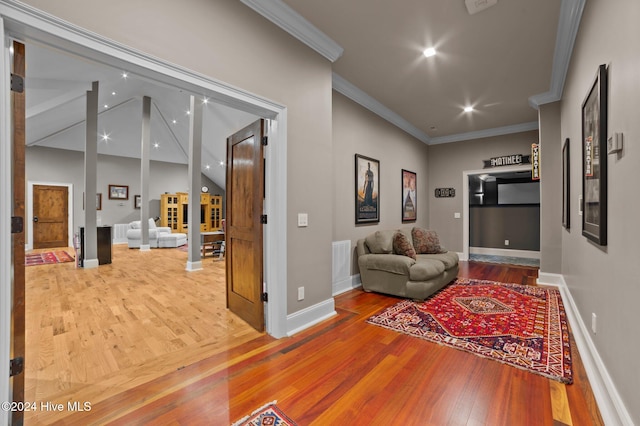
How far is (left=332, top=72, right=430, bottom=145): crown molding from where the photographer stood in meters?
3.93

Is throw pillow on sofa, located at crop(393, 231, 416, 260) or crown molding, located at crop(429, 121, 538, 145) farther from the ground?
crown molding, located at crop(429, 121, 538, 145)

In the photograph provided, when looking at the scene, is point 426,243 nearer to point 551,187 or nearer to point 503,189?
point 551,187

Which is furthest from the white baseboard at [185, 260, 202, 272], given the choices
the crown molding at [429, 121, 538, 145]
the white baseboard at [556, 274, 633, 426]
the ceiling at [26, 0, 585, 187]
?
the crown molding at [429, 121, 538, 145]

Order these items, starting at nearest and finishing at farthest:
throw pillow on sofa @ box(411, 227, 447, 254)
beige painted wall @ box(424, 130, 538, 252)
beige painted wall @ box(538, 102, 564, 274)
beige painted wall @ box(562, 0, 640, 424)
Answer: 1. beige painted wall @ box(562, 0, 640, 424)
2. beige painted wall @ box(538, 102, 564, 274)
3. throw pillow on sofa @ box(411, 227, 447, 254)
4. beige painted wall @ box(424, 130, 538, 252)

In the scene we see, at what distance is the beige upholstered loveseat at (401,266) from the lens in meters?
3.54

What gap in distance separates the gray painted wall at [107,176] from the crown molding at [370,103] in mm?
9537

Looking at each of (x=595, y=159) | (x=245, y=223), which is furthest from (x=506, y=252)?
(x=245, y=223)

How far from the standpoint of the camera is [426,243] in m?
4.64

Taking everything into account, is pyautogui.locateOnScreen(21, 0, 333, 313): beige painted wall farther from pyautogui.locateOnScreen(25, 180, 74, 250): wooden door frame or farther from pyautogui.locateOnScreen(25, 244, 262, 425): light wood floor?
pyautogui.locateOnScreen(25, 180, 74, 250): wooden door frame

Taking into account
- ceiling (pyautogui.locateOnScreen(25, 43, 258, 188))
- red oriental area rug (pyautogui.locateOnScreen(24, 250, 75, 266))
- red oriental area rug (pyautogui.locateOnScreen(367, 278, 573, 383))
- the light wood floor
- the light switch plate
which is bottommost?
the light wood floor

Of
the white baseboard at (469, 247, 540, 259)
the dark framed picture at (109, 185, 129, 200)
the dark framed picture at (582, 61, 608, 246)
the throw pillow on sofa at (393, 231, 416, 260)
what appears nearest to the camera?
the dark framed picture at (582, 61, 608, 246)

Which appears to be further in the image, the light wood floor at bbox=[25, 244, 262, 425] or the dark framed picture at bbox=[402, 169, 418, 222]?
the dark framed picture at bbox=[402, 169, 418, 222]

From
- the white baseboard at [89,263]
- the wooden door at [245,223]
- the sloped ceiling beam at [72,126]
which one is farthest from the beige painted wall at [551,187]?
the sloped ceiling beam at [72,126]

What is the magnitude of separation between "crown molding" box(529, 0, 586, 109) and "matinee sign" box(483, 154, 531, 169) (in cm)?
167
